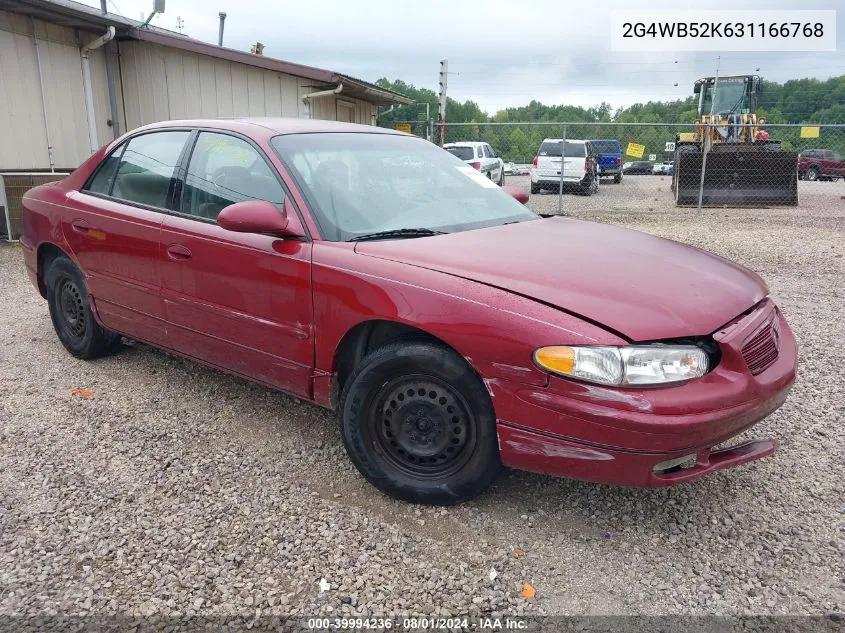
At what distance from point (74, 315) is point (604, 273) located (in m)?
3.64

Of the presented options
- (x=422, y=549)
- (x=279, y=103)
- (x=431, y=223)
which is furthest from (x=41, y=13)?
(x=422, y=549)

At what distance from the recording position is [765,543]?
8.23 ft

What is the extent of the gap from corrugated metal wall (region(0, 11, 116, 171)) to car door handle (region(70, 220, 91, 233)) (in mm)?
6706

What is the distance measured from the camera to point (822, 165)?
96.6ft

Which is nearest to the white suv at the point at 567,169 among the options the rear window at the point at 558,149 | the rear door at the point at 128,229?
the rear window at the point at 558,149

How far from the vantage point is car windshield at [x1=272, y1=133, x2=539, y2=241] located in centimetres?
301

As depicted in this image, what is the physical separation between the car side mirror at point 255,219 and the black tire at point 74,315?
185 centimetres

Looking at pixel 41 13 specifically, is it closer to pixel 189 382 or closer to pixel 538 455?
pixel 189 382

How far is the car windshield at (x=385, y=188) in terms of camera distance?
3.01 metres

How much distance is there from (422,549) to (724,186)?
14547mm

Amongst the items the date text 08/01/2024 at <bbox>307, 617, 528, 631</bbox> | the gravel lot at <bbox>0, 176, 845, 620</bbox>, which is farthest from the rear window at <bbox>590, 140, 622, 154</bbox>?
the date text 08/01/2024 at <bbox>307, 617, 528, 631</bbox>

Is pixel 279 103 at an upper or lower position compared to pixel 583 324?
upper

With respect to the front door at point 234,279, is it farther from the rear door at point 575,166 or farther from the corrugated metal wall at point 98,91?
the rear door at point 575,166

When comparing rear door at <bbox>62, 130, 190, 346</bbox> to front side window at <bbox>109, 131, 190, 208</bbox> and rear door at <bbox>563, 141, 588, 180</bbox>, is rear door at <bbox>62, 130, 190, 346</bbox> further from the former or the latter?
rear door at <bbox>563, 141, 588, 180</bbox>
